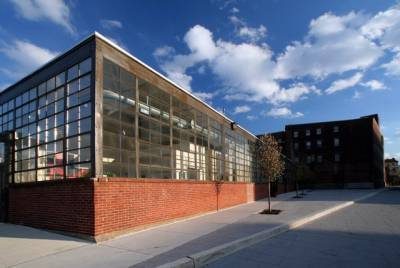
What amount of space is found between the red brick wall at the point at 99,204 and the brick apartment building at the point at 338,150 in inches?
2075

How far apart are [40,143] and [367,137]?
66.1m

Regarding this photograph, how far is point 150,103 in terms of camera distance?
41.6 ft

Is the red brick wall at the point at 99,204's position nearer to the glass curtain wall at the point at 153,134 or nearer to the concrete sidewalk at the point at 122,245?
the concrete sidewalk at the point at 122,245

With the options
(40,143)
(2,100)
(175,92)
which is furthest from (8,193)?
(175,92)

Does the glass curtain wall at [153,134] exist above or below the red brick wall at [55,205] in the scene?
above

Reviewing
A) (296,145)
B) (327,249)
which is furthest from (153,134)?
(296,145)

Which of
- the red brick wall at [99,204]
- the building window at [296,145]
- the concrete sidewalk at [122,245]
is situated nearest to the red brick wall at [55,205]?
the red brick wall at [99,204]

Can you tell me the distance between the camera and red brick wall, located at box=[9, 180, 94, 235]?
31.2 ft

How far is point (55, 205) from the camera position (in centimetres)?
1053

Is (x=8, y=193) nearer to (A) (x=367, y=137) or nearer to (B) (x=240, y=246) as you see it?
(B) (x=240, y=246)

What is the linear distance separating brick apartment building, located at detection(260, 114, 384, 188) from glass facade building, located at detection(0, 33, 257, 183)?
52.1 meters

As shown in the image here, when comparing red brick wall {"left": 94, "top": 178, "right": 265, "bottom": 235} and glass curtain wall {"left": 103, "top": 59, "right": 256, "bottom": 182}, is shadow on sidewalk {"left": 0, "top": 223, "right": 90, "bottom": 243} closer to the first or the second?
red brick wall {"left": 94, "top": 178, "right": 265, "bottom": 235}

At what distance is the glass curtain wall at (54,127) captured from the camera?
33.9ft

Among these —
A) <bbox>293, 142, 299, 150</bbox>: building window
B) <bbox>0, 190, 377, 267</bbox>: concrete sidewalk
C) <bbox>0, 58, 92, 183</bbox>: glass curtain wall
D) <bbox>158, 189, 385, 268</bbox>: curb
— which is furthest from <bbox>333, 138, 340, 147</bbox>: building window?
<bbox>0, 58, 92, 183</bbox>: glass curtain wall
